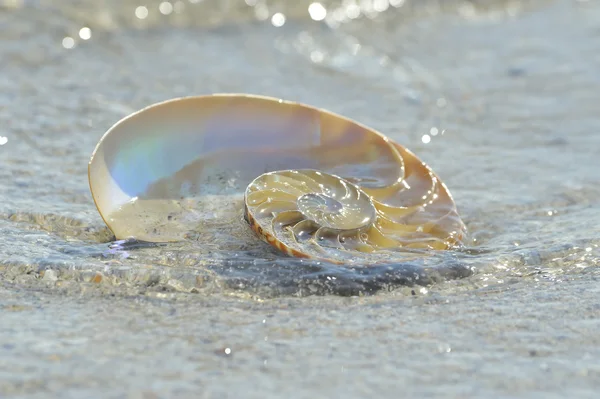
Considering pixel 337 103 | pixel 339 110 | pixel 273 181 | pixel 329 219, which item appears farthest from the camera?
pixel 337 103

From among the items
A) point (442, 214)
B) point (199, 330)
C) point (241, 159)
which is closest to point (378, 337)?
point (199, 330)

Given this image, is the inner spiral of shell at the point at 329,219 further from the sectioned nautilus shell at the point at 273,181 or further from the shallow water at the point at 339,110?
the shallow water at the point at 339,110

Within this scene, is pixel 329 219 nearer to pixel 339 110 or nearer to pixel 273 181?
pixel 273 181

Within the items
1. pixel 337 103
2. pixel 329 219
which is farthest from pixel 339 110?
pixel 329 219

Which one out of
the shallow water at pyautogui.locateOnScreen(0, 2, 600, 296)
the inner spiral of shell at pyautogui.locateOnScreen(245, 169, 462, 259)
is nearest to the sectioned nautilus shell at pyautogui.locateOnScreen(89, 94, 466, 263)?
the inner spiral of shell at pyautogui.locateOnScreen(245, 169, 462, 259)

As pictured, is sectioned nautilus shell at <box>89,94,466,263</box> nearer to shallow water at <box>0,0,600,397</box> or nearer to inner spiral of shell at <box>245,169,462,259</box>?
inner spiral of shell at <box>245,169,462,259</box>

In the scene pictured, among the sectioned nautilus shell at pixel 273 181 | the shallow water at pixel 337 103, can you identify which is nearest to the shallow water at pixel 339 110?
the shallow water at pixel 337 103
